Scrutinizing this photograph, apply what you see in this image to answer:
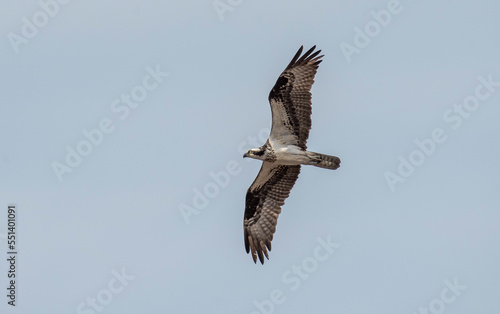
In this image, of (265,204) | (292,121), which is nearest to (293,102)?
(292,121)

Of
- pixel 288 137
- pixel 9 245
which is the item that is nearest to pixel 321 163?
pixel 288 137

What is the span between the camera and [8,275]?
37312 millimetres

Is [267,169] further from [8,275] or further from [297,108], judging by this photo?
[8,275]

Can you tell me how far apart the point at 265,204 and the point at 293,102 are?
3.43 m

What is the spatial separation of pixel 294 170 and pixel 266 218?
1557 mm

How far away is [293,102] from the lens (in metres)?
35.5

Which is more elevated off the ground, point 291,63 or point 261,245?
point 291,63

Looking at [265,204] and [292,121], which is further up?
[292,121]

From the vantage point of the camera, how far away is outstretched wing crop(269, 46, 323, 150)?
3547 cm

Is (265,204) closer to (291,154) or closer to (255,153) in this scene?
(255,153)

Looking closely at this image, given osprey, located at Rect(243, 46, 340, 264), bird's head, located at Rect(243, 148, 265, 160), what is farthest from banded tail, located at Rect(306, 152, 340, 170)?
bird's head, located at Rect(243, 148, 265, 160)

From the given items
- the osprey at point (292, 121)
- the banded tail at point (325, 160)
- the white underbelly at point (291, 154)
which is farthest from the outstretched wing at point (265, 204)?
the banded tail at point (325, 160)

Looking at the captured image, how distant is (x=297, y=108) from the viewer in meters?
35.5

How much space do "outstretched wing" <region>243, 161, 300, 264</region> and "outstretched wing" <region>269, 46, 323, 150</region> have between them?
1439 millimetres
